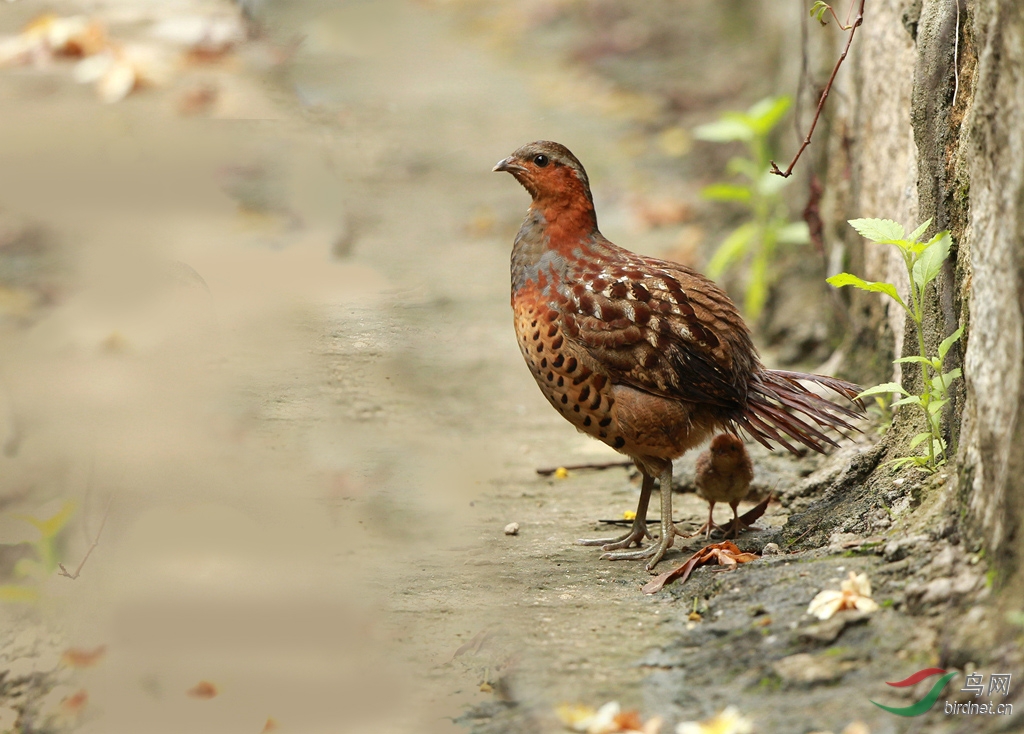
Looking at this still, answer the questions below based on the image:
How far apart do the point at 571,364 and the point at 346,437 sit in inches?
36.5

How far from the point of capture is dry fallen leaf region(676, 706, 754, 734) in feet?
8.66

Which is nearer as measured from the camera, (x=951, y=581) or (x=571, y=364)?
(x=951, y=581)

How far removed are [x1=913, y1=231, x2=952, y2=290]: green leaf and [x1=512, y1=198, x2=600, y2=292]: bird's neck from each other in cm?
137

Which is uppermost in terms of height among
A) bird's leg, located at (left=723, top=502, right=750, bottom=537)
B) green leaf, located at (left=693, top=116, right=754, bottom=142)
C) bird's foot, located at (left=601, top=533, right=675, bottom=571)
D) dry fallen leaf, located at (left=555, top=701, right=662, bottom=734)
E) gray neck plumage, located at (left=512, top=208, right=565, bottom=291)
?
green leaf, located at (left=693, top=116, right=754, bottom=142)

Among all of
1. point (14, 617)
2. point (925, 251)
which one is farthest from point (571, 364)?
point (14, 617)

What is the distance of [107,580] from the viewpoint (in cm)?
303

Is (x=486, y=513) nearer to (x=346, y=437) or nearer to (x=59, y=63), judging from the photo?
(x=346, y=437)

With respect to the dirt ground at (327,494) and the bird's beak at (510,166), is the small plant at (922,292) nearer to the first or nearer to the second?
the dirt ground at (327,494)

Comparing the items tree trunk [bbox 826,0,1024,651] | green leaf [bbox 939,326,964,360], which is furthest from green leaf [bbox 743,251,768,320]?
green leaf [bbox 939,326,964,360]

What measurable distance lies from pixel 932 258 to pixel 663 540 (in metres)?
1.42

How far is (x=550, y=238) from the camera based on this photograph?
14.4 ft

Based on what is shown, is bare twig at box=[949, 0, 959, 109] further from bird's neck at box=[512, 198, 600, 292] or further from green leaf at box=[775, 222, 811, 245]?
green leaf at box=[775, 222, 811, 245]

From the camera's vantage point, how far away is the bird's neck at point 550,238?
4312mm

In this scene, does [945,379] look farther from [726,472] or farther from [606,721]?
[606,721]
